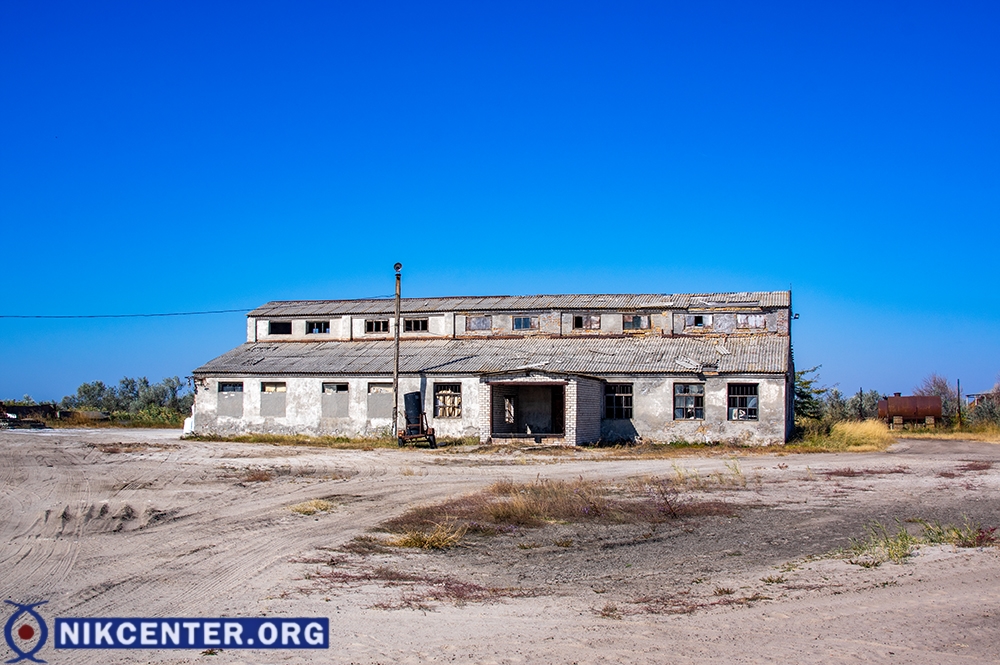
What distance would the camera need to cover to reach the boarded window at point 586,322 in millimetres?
37812

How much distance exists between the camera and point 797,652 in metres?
6.11

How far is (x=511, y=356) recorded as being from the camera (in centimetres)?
3538

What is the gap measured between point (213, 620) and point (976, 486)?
14848 millimetres

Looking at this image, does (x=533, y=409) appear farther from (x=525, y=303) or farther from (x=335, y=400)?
(x=335, y=400)

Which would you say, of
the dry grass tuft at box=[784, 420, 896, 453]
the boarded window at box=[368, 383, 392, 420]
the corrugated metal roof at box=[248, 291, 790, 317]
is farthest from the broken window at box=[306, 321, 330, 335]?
the dry grass tuft at box=[784, 420, 896, 453]

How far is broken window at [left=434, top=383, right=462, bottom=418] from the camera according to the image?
110 feet

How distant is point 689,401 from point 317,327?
19595 mm

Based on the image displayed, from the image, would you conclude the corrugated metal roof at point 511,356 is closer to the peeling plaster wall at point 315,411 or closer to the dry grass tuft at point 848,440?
the peeling plaster wall at point 315,411

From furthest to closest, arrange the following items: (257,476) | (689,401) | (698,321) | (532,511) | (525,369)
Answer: (698,321)
(689,401)
(525,369)
(257,476)
(532,511)

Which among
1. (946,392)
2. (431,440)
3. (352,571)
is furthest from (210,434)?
Result: (946,392)

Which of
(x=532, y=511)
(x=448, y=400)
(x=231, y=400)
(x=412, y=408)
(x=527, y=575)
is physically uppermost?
(x=448, y=400)

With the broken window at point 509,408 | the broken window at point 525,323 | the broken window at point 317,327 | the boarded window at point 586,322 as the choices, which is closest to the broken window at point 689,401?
the boarded window at point 586,322

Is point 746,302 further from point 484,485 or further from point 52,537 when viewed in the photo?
point 52,537

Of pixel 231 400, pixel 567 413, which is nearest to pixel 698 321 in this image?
pixel 567 413
